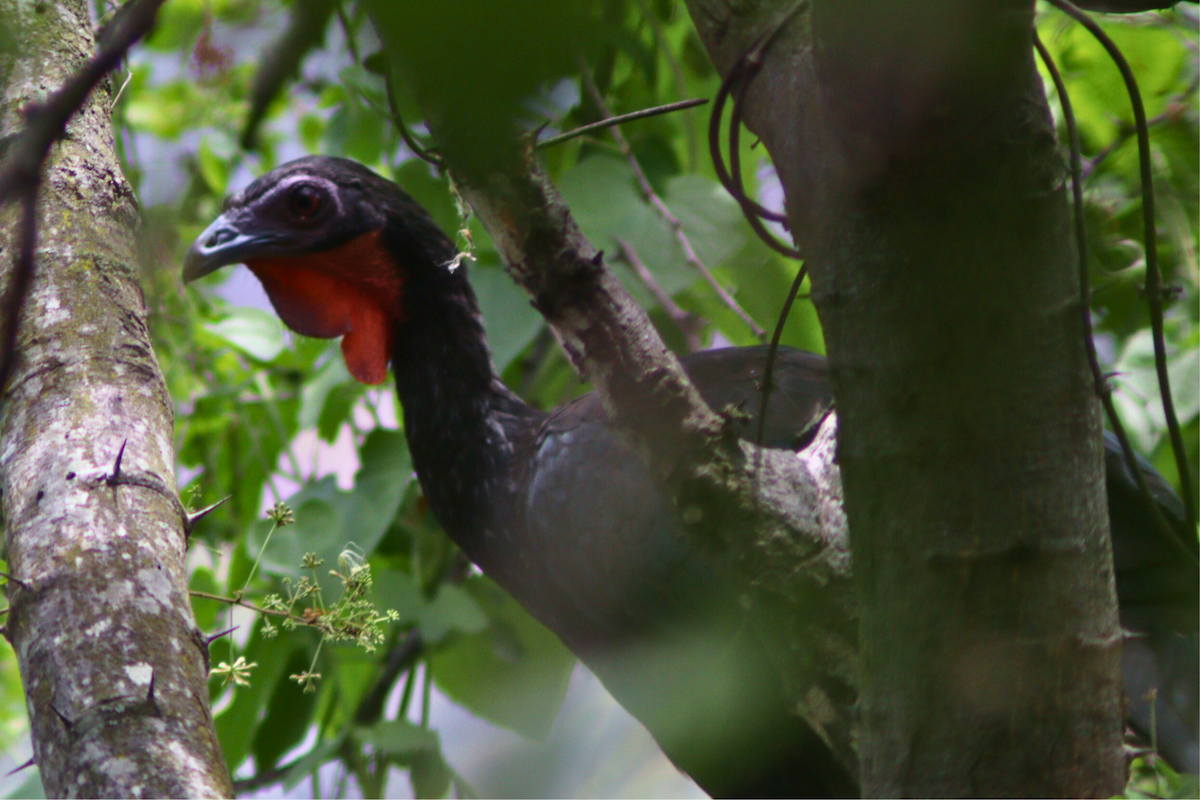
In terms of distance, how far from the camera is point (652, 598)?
1.69 meters

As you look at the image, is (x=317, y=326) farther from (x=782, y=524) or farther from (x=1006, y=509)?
(x=1006, y=509)

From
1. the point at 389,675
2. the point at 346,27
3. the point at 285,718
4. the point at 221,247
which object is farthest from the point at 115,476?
the point at 389,675

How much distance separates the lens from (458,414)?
1.95 metres

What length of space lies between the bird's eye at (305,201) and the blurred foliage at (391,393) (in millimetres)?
187

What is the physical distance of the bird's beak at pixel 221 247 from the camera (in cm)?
199

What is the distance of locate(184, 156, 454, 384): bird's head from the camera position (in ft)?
6.70

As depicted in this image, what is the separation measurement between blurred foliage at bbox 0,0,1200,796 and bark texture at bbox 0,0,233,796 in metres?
0.54

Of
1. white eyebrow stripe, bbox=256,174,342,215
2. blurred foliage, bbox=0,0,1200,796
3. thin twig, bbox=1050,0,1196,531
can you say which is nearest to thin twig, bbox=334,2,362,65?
thin twig, bbox=1050,0,1196,531

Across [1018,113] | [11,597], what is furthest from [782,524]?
[11,597]

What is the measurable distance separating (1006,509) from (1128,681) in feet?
3.43

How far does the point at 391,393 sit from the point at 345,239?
668mm

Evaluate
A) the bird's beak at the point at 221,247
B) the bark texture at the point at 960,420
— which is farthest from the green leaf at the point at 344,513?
the bark texture at the point at 960,420

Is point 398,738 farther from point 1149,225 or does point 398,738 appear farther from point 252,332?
point 1149,225

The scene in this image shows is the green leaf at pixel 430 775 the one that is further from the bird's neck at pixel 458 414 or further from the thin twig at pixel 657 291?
the thin twig at pixel 657 291
